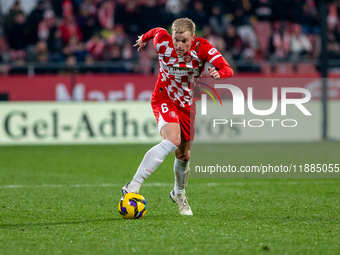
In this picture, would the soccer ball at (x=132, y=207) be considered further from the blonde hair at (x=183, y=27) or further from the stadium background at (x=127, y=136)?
the blonde hair at (x=183, y=27)

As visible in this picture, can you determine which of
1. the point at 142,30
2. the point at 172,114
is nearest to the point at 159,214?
the point at 172,114

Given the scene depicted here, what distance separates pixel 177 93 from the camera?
5.34 metres

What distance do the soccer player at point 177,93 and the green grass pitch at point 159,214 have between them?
46 cm

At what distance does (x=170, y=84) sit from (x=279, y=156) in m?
6.08

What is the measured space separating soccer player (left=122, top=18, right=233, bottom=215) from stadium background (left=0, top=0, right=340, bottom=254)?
450 mm

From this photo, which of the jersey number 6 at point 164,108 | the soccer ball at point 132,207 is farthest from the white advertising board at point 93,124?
the soccer ball at point 132,207

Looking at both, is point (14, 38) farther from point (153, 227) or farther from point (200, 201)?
point (153, 227)

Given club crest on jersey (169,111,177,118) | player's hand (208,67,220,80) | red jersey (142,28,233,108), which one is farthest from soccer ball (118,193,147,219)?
player's hand (208,67,220,80)

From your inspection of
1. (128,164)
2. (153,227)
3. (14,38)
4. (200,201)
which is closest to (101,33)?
(14,38)

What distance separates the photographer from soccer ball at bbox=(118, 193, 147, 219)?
495cm

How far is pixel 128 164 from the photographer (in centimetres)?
996

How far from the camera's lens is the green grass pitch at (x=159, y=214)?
395 centimetres

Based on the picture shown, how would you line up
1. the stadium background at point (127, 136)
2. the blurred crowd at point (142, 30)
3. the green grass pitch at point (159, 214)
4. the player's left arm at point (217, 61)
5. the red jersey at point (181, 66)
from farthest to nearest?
the blurred crowd at point (142, 30) → the red jersey at point (181, 66) → the player's left arm at point (217, 61) → the stadium background at point (127, 136) → the green grass pitch at point (159, 214)

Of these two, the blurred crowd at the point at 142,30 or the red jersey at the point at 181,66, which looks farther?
the blurred crowd at the point at 142,30
